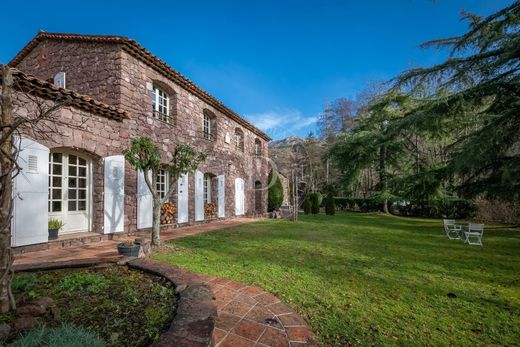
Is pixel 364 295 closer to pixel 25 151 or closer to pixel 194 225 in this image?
pixel 25 151

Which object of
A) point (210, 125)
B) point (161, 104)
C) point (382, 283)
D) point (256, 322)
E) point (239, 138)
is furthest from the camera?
point (239, 138)

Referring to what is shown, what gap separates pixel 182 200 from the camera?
829 centimetres

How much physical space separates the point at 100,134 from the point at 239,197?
7.36 meters

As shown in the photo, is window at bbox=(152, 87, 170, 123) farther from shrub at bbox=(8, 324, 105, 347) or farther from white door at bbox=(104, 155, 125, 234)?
shrub at bbox=(8, 324, 105, 347)

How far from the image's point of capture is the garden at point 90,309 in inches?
62.9

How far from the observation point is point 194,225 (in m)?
8.84

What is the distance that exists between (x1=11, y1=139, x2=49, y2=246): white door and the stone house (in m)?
0.01

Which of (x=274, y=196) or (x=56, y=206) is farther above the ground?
(x=56, y=206)

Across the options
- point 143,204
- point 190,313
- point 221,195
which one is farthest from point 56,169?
point 221,195

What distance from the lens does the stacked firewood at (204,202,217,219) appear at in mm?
9891

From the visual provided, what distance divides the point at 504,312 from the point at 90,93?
351 inches

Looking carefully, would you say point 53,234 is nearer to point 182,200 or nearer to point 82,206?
point 82,206

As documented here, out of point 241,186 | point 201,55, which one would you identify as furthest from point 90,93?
point 241,186

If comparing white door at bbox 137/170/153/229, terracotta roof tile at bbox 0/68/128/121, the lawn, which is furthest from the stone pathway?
white door at bbox 137/170/153/229
